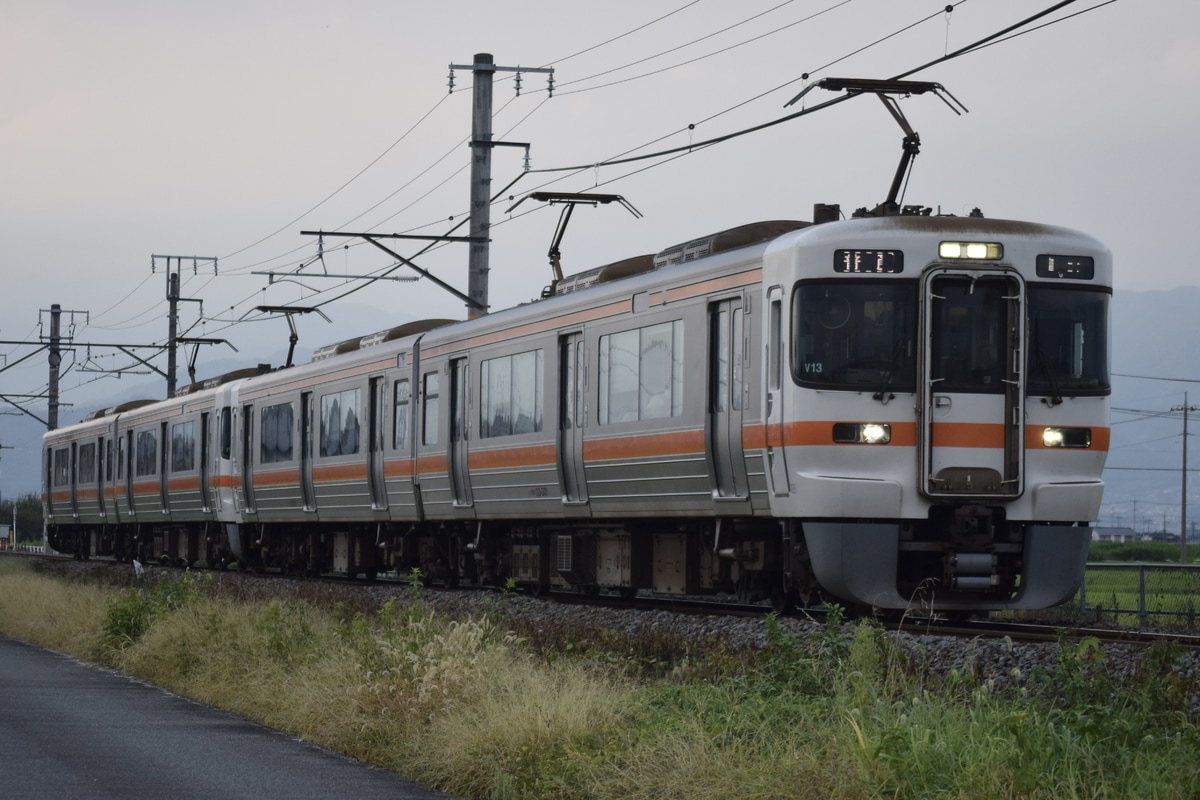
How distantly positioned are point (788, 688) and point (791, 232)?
18.3 ft

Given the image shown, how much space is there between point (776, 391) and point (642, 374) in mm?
2613

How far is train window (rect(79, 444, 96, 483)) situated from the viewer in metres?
43.8

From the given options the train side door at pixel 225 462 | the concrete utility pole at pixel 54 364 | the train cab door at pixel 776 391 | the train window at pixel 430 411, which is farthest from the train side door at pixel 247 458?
the concrete utility pole at pixel 54 364

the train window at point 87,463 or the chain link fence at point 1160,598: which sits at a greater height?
the train window at point 87,463

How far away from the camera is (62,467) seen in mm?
47875

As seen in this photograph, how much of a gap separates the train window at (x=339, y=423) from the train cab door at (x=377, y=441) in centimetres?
54

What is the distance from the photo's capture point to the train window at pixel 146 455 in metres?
37.2

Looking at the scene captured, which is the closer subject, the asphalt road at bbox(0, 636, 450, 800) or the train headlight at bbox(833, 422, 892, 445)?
the asphalt road at bbox(0, 636, 450, 800)

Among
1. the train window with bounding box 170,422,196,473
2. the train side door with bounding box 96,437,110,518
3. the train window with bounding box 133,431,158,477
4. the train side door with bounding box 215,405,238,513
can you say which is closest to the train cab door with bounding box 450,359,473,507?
the train side door with bounding box 215,405,238,513

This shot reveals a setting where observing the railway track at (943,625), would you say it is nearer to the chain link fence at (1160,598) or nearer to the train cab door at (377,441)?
the chain link fence at (1160,598)

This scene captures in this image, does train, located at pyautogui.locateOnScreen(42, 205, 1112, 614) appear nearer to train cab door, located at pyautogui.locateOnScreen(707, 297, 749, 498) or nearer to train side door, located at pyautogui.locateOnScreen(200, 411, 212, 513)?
train cab door, located at pyautogui.locateOnScreen(707, 297, 749, 498)

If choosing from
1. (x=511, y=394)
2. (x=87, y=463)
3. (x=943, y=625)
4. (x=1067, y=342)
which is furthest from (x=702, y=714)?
(x=87, y=463)

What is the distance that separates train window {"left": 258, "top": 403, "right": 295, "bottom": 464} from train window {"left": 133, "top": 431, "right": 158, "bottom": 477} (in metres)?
8.38

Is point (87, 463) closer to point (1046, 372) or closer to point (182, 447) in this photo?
point (182, 447)
